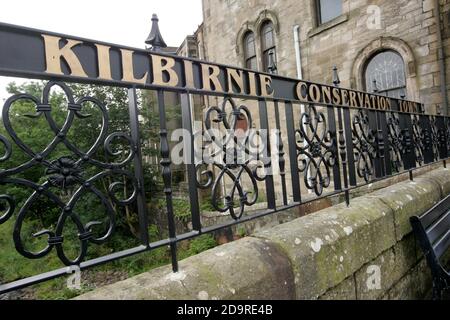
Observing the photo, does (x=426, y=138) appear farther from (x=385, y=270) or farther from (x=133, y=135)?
(x=133, y=135)

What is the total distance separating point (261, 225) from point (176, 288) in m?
7.15

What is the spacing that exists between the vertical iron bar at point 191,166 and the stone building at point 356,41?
5.49 metres

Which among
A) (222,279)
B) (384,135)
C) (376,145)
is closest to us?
(222,279)

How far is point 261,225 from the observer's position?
8.16 metres

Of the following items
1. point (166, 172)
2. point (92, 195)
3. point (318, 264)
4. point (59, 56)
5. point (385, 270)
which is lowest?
point (385, 270)

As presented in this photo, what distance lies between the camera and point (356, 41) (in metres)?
9.05

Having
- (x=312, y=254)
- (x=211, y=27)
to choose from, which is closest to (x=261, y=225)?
(x=312, y=254)

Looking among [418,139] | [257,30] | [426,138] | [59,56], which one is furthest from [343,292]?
[257,30]

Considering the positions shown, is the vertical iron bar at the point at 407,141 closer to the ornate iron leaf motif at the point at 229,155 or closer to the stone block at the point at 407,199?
the stone block at the point at 407,199

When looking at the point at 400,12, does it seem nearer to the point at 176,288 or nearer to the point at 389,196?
the point at 389,196

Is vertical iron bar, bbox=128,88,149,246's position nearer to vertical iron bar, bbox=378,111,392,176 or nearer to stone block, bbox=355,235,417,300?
stone block, bbox=355,235,417,300

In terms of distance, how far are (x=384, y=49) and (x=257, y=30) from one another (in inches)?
208

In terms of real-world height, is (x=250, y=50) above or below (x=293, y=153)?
above

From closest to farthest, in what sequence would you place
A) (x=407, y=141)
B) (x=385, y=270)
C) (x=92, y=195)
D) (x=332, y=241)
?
(x=332, y=241)
(x=385, y=270)
(x=407, y=141)
(x=92, y=195)
